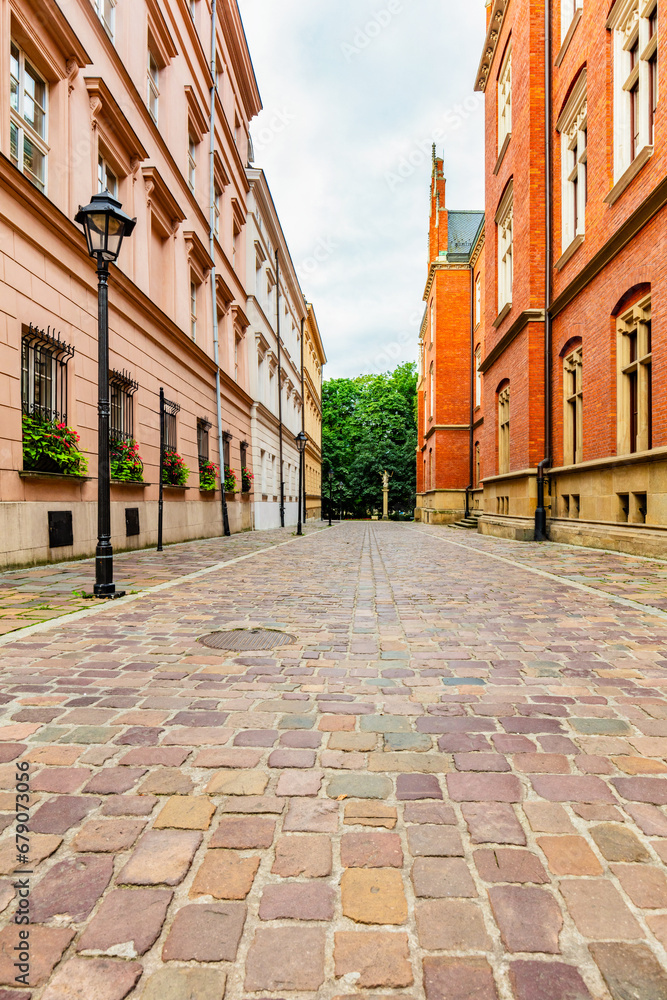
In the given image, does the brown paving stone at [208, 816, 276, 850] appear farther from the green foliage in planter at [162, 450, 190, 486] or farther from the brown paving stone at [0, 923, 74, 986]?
the green foliage in planter at [162, 450, 190, 486]

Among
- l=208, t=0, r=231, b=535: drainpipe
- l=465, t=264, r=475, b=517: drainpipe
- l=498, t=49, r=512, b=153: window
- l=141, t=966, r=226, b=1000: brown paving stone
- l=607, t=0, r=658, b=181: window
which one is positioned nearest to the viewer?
l=141, t=966, r=226, b=1000: brown paving stone

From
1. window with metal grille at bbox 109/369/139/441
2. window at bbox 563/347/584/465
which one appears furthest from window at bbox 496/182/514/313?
window with metal grille at bbox 109/369/139/441

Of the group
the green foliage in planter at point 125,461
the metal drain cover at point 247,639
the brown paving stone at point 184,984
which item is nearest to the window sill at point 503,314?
the green foliage in planter at point 125,461

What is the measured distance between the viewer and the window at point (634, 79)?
1074 cm

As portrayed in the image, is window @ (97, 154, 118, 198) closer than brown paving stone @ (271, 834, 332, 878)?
No

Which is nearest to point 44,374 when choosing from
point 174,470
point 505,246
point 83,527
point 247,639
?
point 83,527

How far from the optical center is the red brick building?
34.3 feet

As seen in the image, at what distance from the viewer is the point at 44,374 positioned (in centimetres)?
927

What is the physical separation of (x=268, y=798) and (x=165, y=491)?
1251cm

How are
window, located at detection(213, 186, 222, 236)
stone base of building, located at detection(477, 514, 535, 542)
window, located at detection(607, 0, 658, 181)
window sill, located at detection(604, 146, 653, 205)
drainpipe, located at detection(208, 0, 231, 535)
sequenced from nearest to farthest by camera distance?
1. window sill, located at detection(604, 146, 653, 205)
2. window, located at detection(607, 0, 658, 181)
3. stone base of building, located at detection(477, 514, 535, 542)
4. drainpipe, located at detection(208, 0, 231, 535)
5. window, located at detection(213, 186, 222, 236)

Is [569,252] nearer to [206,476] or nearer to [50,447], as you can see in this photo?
[206,476]

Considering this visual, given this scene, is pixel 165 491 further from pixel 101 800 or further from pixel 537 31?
pixel 537 31

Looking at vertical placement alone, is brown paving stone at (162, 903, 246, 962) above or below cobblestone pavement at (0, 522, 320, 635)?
below

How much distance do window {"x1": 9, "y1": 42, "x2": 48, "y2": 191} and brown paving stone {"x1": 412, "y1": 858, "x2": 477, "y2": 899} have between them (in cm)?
987
